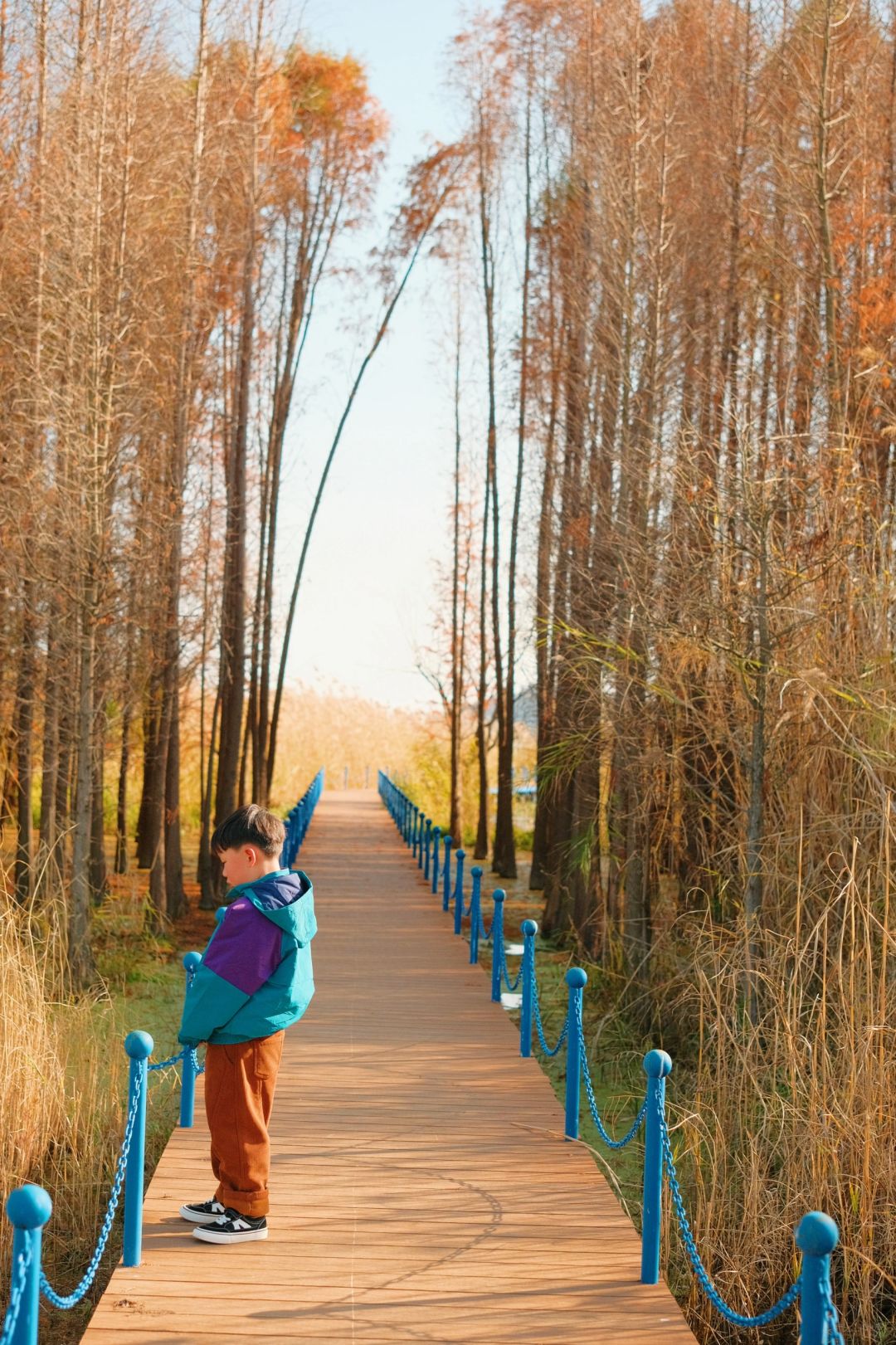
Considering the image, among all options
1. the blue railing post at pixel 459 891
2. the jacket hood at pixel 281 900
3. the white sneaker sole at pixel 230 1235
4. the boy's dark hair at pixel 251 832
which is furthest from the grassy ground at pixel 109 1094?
the blue railing post at pixel 459 891

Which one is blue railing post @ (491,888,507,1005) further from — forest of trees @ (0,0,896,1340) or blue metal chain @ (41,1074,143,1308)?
blue metal chain @ (41,1074,143,1308)

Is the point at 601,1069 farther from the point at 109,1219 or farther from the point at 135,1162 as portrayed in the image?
the point at 109,1219

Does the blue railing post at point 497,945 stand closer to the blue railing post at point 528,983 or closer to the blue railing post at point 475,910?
the blue railing post at point 475,910

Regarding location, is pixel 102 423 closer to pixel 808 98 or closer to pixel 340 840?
pixel 808 98

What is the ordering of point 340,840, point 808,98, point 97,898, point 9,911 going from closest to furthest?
point 9,911 < point 808,98 < point 97,898 < point 340,840

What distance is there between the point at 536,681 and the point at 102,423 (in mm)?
7534

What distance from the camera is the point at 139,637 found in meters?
12.6

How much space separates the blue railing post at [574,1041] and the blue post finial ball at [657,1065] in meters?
1.21

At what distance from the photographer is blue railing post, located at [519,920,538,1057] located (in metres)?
7.86

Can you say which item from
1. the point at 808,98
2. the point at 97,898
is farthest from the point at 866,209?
the point at 97,898

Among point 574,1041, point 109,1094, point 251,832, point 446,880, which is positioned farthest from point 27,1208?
point 446,880

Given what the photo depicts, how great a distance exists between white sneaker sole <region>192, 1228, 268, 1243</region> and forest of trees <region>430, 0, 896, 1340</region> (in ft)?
5.65

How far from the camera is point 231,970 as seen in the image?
15.8ft

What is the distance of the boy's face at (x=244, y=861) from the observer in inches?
193
